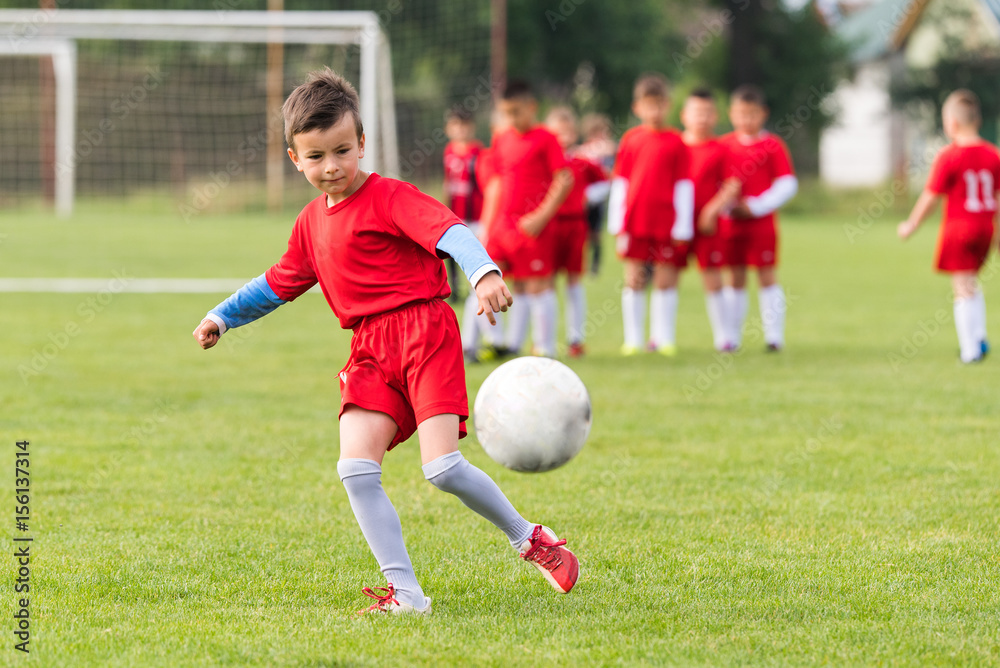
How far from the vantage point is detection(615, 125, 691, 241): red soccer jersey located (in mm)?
9328

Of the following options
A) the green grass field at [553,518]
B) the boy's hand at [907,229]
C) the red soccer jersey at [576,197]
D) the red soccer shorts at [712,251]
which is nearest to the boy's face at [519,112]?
the red soccer jersey at [576,197]

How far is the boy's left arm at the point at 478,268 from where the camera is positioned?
10.2 ft

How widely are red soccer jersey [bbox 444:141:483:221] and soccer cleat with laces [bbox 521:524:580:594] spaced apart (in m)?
7.98

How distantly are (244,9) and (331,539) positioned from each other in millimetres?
30248

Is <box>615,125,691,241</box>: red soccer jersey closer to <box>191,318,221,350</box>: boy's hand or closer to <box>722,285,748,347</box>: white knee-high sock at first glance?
<box>722,285,748,347</box>: white knee-high sock

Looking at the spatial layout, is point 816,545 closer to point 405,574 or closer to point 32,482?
point 405,574

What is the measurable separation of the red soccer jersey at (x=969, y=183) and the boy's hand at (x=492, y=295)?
6350 millimetres

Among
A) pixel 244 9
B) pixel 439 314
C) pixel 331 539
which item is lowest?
pixel 331 539

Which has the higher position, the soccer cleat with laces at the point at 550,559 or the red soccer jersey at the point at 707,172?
the red soccer jersey at the point at 707,172

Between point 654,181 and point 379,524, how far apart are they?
635 centimetres

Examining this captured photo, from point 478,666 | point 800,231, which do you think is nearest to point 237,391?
point 478,666

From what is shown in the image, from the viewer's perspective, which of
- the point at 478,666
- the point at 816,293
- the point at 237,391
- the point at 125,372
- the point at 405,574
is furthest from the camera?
the point at 816,293

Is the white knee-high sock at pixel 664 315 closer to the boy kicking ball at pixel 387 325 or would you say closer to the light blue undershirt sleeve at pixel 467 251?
the boy kicking ball at pixel 387 325

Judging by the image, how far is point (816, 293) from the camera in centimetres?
1451
